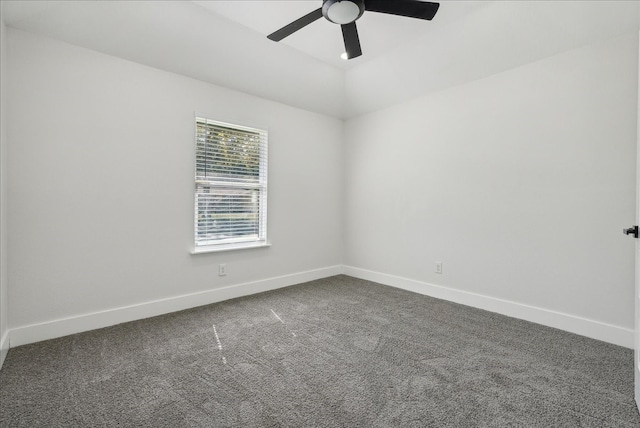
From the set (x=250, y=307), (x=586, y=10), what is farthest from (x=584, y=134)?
(x=250, y=307)

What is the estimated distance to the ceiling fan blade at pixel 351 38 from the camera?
7.73 ft

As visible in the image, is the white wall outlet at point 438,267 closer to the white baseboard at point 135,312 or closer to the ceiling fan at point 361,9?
the white baseboard at point 135,312

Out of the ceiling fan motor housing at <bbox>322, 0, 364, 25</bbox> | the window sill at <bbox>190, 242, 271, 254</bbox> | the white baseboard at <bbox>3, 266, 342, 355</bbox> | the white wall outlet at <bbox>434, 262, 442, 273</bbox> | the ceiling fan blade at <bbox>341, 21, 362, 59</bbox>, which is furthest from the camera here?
the white wall outlet at <bbox>434, 262, 442, 273</bbox>

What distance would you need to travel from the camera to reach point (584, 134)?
266 centimetres

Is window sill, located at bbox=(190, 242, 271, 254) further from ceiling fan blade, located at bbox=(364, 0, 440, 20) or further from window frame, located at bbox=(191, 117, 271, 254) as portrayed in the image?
ceiling fan blade, located at bbox=(364, 0, 440, 20)

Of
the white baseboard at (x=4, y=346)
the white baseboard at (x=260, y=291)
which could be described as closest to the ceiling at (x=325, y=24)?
the white baseboard at (x=260, y=291)

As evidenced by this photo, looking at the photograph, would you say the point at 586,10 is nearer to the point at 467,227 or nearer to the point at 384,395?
the point at 467,227

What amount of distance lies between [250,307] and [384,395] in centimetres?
186

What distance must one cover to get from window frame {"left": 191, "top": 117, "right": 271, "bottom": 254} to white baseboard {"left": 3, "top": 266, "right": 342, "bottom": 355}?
47cm

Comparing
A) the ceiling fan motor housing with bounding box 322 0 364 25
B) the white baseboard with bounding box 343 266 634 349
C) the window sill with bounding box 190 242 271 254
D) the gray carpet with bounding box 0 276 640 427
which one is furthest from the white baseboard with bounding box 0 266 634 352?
the ceiling fan motor housing with bounding box 322 0 364 25

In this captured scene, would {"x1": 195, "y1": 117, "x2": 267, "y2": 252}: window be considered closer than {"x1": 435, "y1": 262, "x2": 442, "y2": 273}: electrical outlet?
Yes

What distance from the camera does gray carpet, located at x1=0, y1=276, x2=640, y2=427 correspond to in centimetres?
163

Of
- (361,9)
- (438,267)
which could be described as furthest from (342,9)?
(438,267)

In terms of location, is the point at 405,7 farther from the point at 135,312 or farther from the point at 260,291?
the point at 135,312
